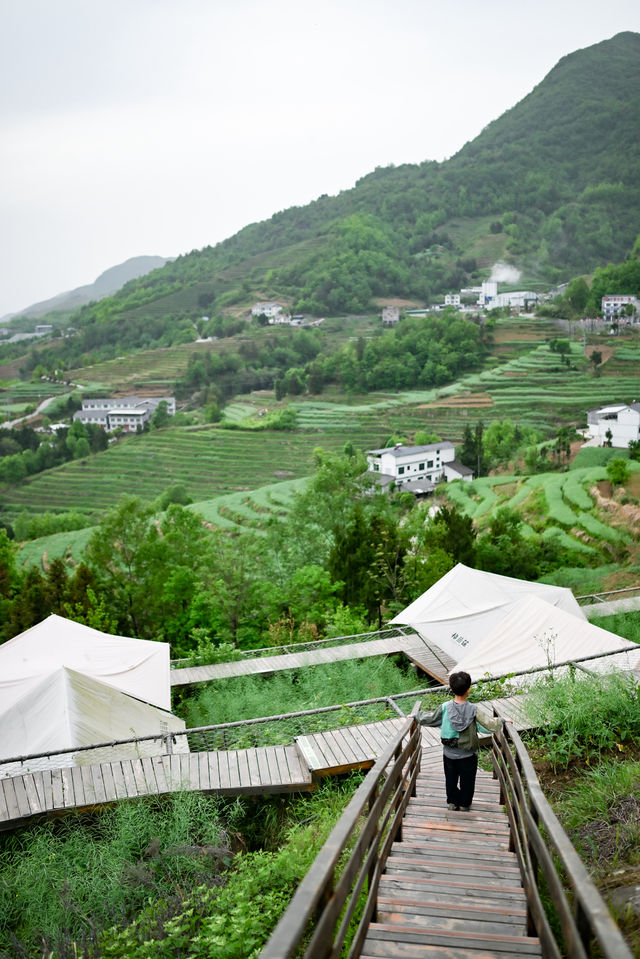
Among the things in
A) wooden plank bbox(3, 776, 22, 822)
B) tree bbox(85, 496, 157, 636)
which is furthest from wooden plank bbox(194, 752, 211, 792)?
tree bbox(85, 496, 157, 636)

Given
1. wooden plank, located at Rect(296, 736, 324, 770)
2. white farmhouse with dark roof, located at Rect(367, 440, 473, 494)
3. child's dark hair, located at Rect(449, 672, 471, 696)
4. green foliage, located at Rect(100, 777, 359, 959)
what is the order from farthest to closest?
white farmhouse with dark roof, located at Rect(367, 440, 473, 494) → wooden plank, located at Rect(296, 736, 324, 770) → child's dark hair, located at Rect(449, 672, 471, 696) → green foliage, located at Rect(100, 777, 359, 959)

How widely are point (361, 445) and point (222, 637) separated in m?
59.5

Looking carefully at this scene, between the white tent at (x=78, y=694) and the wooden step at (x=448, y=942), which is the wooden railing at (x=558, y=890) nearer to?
the wooden step at (x=448, y=942)

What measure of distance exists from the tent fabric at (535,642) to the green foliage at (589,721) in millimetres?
3361

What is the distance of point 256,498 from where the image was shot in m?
56.2

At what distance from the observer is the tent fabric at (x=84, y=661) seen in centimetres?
919

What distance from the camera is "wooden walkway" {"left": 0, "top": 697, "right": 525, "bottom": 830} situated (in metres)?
6.72

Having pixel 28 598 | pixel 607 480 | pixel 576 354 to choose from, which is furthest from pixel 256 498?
pixel 576 354

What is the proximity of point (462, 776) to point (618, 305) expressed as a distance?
80366 mm

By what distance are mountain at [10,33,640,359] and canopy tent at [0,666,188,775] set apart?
348ft

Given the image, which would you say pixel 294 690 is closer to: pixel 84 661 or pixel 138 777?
pixel 84 661

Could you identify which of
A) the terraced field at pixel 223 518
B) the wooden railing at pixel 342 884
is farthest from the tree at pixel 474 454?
the wooden railing at pixel 342 884

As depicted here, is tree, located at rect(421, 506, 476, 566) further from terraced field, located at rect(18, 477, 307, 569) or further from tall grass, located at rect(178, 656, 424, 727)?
terraced field, located at rect(18, 477, 307, 569)

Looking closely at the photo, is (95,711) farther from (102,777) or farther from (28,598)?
(28,598)
